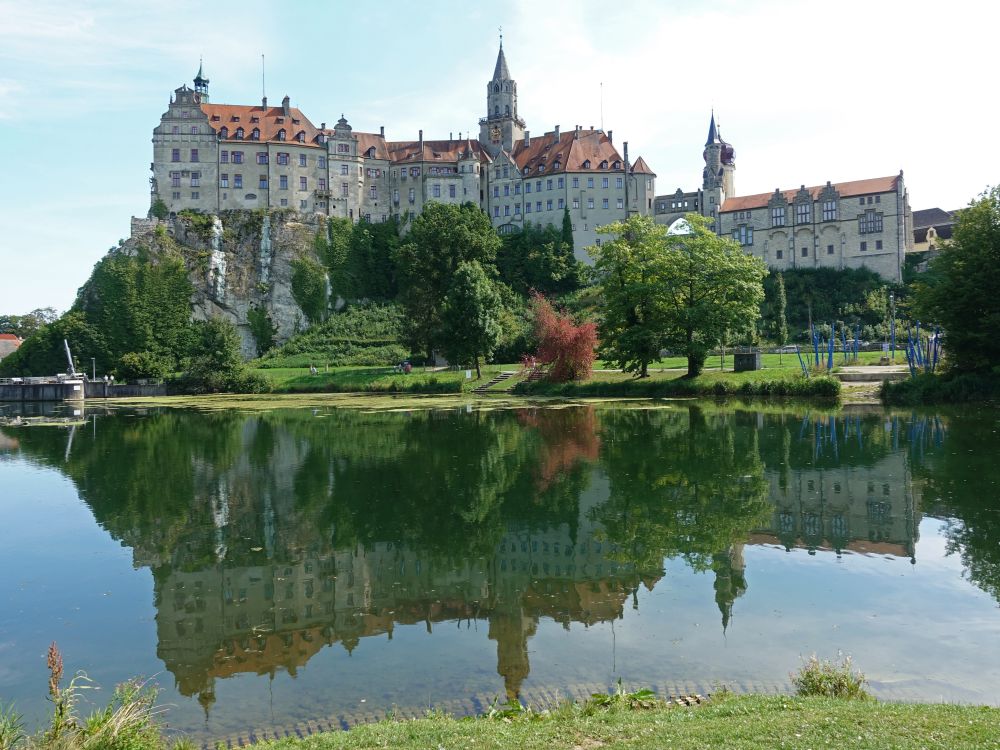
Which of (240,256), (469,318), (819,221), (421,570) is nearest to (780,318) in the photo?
(819,221)

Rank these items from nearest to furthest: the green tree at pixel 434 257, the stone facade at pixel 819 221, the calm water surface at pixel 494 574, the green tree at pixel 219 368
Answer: the calm water surface at pixel 494 574
the green tree at pixel 434 257
the green tree at pixel 219 368
the stone facade at pixel 819 221

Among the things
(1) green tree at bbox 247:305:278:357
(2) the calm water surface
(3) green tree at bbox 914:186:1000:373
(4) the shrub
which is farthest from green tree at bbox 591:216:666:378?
(1) green tree at bbox 247:305:278:357

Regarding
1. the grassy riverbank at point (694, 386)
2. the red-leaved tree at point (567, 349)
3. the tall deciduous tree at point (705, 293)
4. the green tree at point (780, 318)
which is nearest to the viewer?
the grassy riverbank at point (694, 386)

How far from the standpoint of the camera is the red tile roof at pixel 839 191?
276 feet

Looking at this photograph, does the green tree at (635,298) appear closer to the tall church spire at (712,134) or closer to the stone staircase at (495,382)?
the stone staircase at (495,382)

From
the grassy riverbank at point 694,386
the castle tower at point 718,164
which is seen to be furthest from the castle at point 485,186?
the grassy riverbank at point 694,386

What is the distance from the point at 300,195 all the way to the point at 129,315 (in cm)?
2239

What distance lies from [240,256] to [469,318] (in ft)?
128

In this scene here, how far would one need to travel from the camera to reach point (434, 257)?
65000mm

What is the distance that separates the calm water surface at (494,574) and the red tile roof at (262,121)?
2658 inches

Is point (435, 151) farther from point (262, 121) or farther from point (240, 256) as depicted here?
point (240, 256)

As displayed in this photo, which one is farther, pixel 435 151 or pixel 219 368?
pixel 435 151

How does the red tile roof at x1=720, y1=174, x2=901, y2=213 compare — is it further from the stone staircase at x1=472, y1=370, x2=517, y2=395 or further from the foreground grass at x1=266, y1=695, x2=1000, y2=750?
the foreground grass at x1=266, y1=695, x2=1000, y2=750

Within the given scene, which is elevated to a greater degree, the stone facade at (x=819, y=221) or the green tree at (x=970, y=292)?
the stone facade at (x=819, y=221)
